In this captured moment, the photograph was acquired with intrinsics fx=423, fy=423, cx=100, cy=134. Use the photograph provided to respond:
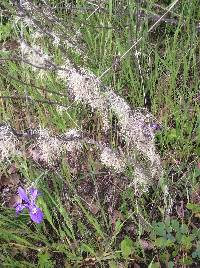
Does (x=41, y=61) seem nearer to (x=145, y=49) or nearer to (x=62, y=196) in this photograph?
(x=62, y=196)

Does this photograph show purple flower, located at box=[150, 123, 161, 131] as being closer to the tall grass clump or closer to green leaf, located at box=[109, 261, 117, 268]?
the tall grass clump

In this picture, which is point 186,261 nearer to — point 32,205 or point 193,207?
point 193,207

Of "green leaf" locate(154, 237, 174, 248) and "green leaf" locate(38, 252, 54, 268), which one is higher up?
"green leaf" locate(154, 237, 174, 248)

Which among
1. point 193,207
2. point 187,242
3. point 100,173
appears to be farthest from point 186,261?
point 100,173

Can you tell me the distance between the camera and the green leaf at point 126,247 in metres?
1.50

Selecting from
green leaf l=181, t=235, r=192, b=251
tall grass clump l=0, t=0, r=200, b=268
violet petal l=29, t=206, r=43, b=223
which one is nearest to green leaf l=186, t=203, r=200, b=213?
tall grass clump l=0, t=0, r=200, b=268

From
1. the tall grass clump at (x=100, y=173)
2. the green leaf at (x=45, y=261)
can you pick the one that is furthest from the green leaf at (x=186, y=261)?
the green leaf at (x=45, y=261)

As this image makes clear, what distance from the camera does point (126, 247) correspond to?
4.91ft

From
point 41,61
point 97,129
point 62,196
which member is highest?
point 41,61

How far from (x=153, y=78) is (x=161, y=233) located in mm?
772

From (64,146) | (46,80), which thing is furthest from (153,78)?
(64,146)

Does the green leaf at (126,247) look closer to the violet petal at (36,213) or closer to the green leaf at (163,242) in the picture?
the green leaf at (163,242)

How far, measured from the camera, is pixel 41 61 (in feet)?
5.25

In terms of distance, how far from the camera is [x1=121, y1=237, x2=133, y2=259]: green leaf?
150cm
